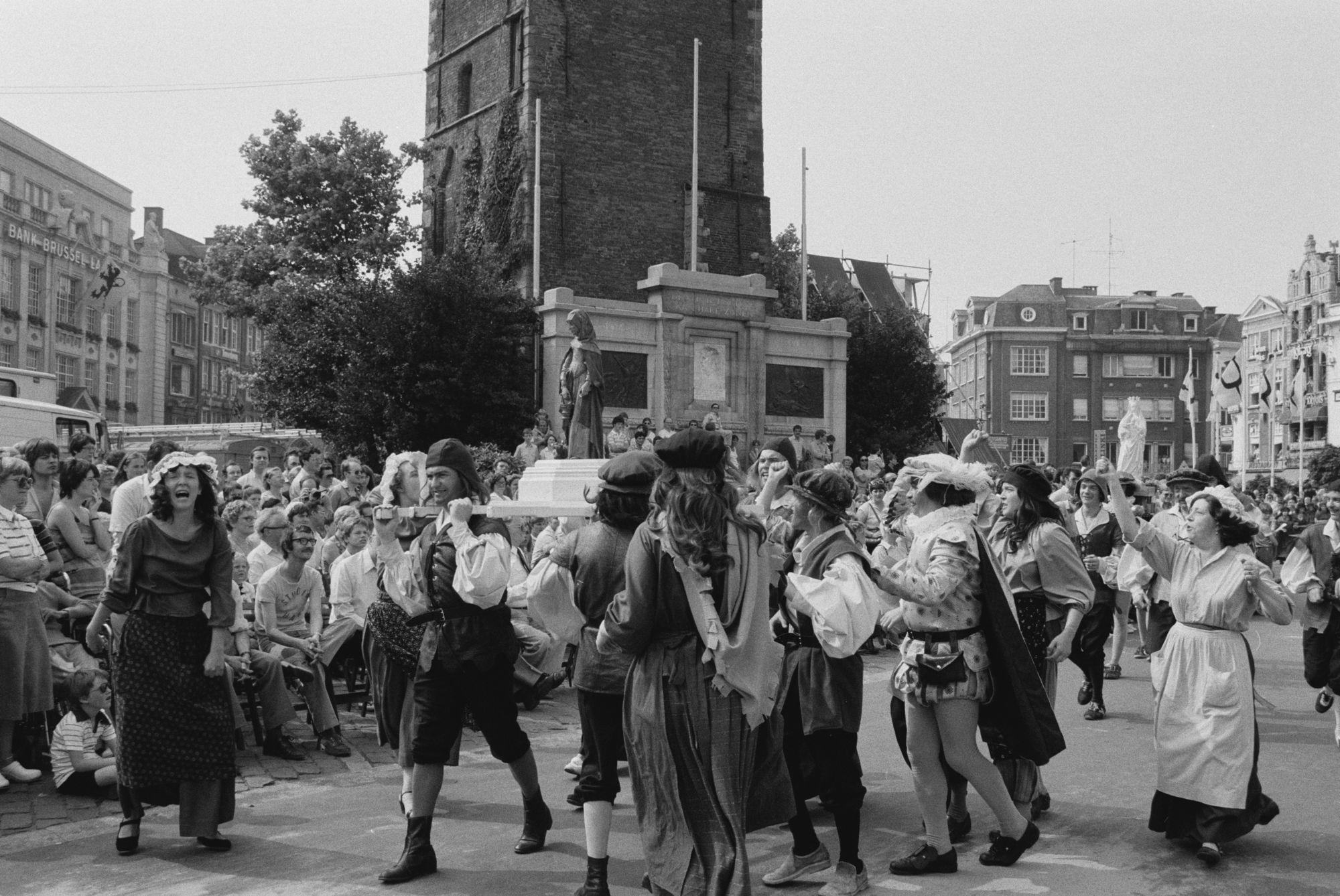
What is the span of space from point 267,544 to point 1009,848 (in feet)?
19.3

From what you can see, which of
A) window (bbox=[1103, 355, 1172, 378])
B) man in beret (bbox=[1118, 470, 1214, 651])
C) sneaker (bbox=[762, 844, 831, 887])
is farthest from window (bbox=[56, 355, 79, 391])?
window (bbox=[1103, 355, 1172, 378])

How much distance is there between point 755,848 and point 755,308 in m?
27.0

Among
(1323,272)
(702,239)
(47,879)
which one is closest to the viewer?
(47,879)

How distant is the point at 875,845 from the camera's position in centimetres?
646

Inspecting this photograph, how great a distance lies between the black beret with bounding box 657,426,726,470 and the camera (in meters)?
4.86

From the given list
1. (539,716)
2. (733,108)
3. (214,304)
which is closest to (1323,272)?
(733,108)

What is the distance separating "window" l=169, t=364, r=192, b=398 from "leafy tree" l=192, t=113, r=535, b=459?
3045 cm

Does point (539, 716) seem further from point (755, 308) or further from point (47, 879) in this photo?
point (755, 308)

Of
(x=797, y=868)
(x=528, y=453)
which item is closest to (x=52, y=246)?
(x=528, y=453)

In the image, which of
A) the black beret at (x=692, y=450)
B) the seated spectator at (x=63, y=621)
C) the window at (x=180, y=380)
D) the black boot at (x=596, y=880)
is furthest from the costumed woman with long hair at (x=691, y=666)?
the window at (x=180, y=380)

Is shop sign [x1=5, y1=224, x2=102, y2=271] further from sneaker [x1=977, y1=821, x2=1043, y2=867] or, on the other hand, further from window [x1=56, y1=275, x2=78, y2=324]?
sneaker [x1=977, y1=821, x2=1043, y2=867]

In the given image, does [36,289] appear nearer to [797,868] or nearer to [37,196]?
[37,196]

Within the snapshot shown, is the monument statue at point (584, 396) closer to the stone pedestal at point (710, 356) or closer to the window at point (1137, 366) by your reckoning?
the stone pedestal at point (710, 356)

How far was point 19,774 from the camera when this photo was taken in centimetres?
781
